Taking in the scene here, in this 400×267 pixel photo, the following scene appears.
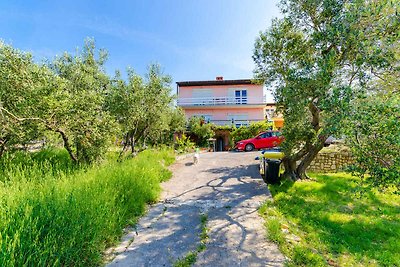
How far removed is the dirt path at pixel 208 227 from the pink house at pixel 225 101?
19437mm

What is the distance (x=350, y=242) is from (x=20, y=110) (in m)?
9.59

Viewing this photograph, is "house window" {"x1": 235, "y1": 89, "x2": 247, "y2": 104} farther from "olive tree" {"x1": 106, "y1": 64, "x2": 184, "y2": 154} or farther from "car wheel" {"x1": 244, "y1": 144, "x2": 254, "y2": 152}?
"olive tree" {"x1": 106, "y1": 64, "x2": 184, "y2": 154}

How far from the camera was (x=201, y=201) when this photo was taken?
21.7 ft

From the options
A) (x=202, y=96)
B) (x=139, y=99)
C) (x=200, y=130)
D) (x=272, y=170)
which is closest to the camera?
(x=272, y=170)

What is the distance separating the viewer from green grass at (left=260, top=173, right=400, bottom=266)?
397 cm

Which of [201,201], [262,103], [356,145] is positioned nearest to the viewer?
[356,145]

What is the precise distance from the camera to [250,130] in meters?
21.6

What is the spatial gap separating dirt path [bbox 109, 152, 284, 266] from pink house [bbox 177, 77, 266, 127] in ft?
63.8

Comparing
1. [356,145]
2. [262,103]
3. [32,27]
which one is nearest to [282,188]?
[356,145]

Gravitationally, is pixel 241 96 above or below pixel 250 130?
above

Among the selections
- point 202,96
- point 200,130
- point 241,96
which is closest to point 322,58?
point 200,130

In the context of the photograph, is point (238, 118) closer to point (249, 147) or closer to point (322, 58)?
point (249, 147)

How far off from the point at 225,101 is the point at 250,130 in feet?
24.5

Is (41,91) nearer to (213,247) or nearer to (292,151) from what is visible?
(213,247)
